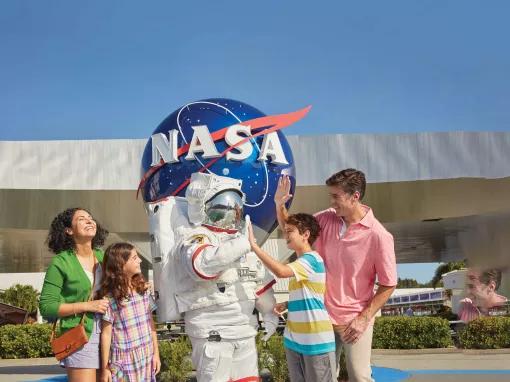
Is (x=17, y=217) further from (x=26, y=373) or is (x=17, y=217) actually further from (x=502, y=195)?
(x=502, y=195)

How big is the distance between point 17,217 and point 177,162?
982cm

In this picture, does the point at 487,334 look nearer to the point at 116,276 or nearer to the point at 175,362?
the point at 175,362

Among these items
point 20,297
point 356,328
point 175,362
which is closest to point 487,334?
point 175,362

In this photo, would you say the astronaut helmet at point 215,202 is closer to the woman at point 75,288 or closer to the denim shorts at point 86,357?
the woman at point 75,288

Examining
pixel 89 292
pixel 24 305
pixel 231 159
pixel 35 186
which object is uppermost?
pixel 35 186

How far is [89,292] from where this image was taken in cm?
321

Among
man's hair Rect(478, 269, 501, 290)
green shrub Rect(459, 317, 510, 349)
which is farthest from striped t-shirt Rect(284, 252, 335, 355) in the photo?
man's hair Rect(478, 269, 501, 290)

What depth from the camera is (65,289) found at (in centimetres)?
317

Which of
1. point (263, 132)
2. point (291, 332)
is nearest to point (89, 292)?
point (291, 332)

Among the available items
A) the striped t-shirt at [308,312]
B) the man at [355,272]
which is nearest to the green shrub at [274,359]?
the man at [355,272]

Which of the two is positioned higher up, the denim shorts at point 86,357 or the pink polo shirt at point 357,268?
the pink polo shirt at point 357,268

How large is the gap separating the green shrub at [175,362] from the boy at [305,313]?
9.57 ft

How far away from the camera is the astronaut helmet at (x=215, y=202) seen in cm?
379

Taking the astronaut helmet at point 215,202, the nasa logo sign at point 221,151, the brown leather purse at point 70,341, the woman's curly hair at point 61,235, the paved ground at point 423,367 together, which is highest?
the nasa logo sign at point 221,151
